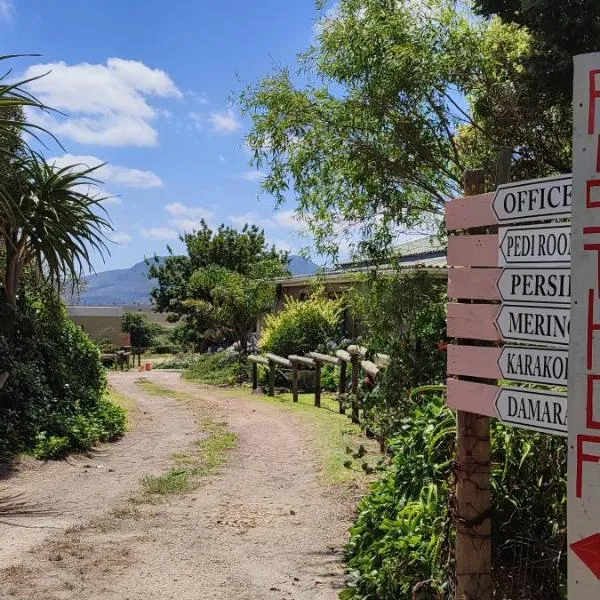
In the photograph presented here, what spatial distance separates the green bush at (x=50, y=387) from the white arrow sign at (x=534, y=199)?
7.17 metres

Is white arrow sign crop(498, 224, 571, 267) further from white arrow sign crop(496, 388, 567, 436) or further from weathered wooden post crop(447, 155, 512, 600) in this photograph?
white arrow sign crop(496, 388, 567, 436)

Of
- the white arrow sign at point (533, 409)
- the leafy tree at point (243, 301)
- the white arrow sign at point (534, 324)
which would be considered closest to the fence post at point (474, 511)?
the white arrow sign at point (533, 409)

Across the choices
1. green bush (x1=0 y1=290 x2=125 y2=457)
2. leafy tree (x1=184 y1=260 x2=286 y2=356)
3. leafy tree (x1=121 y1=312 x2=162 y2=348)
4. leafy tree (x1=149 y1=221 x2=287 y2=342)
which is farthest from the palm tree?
leafy tree (x1=121 y1=312 x2=162 y2=348)

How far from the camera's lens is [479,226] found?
9.93 feet

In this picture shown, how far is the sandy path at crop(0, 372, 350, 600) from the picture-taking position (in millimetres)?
4535

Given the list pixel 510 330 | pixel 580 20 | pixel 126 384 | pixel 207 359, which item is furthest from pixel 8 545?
pixel 207 359

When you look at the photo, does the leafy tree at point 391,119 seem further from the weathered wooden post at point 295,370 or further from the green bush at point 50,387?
the weathered wooden post at point 295,370

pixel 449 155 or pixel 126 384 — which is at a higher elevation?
pixel 449 155

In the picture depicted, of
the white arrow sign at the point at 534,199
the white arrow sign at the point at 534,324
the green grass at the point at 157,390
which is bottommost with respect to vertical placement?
the green grass at the point at 157,390

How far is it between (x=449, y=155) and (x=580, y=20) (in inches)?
58.2

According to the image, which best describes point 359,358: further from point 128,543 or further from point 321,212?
point 128,543

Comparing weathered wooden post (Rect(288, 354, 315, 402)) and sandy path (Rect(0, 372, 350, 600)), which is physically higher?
weathered wooden post (Rect(288, 354, 315, 402))

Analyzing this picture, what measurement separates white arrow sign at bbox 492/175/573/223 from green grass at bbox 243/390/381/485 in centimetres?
331

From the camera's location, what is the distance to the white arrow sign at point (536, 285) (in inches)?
101
